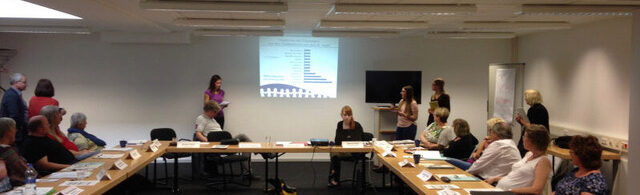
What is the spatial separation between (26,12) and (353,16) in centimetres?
408

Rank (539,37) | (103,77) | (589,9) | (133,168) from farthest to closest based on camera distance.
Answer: (103,77) → (539,37) → (589,9) → (133,168)

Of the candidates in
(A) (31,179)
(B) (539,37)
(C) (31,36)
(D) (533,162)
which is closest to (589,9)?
(D) (533,162)

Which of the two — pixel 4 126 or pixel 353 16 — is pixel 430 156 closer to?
pixel 353 16

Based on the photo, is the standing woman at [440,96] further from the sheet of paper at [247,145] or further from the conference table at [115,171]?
the conference table at [115,171]

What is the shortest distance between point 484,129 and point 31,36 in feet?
25.5

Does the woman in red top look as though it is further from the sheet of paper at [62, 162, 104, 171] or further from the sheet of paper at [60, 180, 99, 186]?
the sheet of paper at [60, 180, 99, 186]

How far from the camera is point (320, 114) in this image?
29.1ft

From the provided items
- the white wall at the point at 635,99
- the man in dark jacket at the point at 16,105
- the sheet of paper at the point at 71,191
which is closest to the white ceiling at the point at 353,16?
the white wall at the point at 635,99

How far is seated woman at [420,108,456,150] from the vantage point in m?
5.86

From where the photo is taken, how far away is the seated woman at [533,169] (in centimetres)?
375

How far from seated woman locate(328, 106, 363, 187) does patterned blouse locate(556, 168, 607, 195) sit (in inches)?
122

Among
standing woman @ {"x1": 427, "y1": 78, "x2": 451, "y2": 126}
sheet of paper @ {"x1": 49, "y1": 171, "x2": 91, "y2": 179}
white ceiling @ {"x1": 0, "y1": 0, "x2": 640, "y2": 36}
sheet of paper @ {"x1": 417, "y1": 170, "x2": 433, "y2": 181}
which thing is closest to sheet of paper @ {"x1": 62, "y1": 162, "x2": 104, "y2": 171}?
sheet of paper @ {"x1": 49, "y1": 171, "x2": 91, "y2": 179}

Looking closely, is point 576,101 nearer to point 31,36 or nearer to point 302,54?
point 302,54

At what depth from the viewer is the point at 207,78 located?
8680 mm
